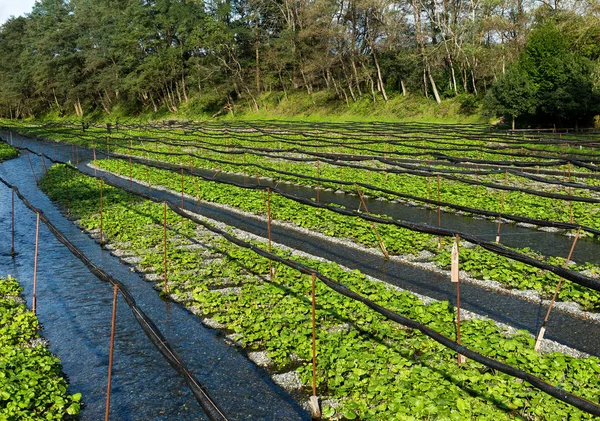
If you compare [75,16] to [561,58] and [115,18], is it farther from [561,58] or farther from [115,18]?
[561,58]

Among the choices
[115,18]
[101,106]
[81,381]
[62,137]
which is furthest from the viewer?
[101,106]

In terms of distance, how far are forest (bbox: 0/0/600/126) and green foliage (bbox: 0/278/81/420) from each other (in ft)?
117

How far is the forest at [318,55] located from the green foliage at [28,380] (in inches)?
1408

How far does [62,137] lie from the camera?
55594mm

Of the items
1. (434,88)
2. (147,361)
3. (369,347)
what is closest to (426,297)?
(369,347)

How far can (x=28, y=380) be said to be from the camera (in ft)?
26.5

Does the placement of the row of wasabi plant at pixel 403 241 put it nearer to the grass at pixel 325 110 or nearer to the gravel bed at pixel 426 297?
the gravel bed at pixel 426 297

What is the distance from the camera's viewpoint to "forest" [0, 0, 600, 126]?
39.7 m

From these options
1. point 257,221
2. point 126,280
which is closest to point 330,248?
point 257,221

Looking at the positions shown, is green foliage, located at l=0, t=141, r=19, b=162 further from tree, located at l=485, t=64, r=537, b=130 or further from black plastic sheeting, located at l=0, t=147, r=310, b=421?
tree, located at l=485, t=64, r=537, b=130

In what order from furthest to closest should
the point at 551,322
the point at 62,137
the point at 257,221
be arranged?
the point at 62,137
the point at 257,221
the point at 551,322

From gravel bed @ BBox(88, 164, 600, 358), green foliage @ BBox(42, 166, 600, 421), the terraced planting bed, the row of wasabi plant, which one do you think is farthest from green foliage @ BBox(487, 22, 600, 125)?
green foliage @ BBox(42, 166, 600, 421)

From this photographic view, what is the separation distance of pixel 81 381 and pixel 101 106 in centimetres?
9821

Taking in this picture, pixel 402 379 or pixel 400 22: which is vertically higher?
pixel 400 22
